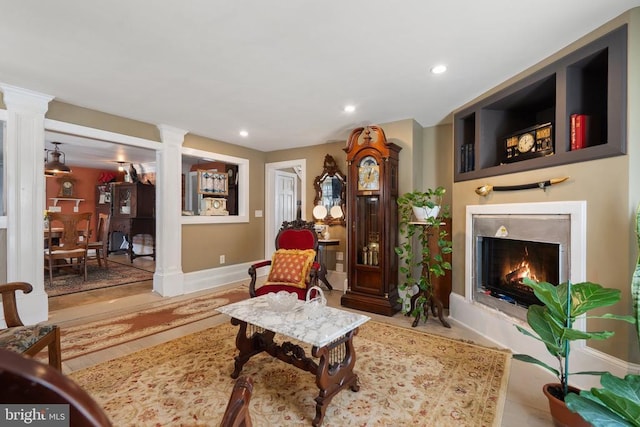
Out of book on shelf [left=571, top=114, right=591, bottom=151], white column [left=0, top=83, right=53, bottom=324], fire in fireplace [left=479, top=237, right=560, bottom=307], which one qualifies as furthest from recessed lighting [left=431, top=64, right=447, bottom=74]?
white column [left=0, top=83, right=53, bottom=324]

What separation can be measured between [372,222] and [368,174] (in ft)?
1.88

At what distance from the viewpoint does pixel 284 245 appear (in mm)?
3406

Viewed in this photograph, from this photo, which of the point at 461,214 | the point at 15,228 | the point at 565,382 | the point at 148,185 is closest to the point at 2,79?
the point at 15,228

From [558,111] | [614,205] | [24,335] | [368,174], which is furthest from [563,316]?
[24,335]

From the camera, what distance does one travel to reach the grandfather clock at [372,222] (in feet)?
11.3

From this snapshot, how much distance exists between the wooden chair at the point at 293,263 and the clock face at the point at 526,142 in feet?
6.74

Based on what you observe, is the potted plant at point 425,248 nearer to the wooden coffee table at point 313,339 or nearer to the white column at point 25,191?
the wooden coffee table at point 313,339

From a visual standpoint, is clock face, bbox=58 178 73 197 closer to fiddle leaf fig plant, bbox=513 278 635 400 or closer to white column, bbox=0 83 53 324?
white column, bbox=0 83 53 324

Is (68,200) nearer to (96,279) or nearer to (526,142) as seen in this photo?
(96,279)

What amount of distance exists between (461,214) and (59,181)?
8581 millimetres

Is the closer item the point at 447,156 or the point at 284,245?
the point at 284,245

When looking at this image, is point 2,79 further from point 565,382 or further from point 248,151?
point 565,382

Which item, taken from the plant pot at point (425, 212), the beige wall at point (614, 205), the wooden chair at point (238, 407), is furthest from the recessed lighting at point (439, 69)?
the wooden chair at point (238, 407)

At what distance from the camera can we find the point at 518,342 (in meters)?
2.45
